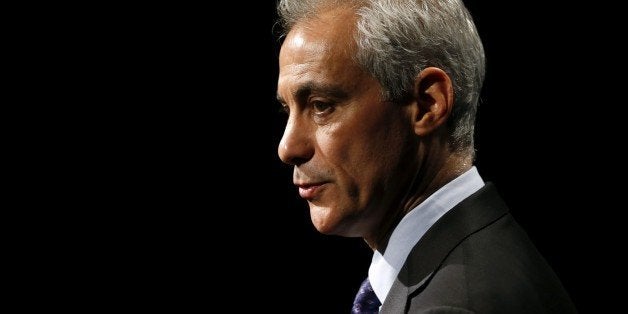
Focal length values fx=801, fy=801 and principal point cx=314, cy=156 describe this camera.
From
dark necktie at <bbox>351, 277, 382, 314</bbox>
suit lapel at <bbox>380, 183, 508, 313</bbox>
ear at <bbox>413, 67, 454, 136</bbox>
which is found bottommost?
dark necktie at <bbox>351, 277, 382, 314</bbox>

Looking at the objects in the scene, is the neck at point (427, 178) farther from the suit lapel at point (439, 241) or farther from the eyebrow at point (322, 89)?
the eyebrow at point (322, 89)

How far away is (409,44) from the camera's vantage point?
1690 millimetres

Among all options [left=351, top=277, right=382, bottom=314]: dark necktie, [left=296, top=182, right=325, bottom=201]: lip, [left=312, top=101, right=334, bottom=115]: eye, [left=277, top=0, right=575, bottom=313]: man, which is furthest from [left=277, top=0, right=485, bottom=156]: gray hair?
[left=351, top=277, right=382, bottom=314]: dark necktie

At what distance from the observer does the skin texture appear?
1701 millimetres

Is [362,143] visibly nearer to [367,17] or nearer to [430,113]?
[430,113]

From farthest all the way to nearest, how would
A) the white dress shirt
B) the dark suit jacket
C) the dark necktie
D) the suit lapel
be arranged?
the dark necktie, the white dress shirt, the suit lapel, the dark suit jacket

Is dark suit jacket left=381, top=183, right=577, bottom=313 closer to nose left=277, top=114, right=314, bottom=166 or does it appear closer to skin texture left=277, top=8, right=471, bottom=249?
skin texture left=277, top=8, right=471, bottom=249

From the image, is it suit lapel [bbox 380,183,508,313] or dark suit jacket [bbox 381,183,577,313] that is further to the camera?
suit lapel [bbox 380,183,508,313]

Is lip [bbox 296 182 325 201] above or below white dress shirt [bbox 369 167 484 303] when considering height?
above

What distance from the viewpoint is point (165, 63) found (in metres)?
3.23

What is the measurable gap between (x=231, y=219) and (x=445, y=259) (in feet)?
5.99

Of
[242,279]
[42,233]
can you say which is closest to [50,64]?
[42,233]

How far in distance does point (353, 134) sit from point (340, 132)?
0.03 metres

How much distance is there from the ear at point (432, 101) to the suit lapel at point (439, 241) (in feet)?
0.57
